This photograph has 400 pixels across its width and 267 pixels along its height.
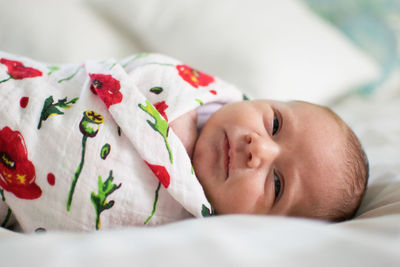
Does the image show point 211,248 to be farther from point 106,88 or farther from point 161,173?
point 106,88

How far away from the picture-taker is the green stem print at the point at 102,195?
24.3 inches

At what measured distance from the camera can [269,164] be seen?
73 centimetres

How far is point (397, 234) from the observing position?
1.39 ft

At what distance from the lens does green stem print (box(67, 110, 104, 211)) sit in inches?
24.0

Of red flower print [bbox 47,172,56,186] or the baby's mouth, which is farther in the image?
the baby's mouth

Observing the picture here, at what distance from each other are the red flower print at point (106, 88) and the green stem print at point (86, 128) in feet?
0.10

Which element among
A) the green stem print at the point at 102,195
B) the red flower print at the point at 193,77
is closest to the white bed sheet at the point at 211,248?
the green stem print at the point at 102,195

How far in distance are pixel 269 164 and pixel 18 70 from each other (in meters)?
0.51

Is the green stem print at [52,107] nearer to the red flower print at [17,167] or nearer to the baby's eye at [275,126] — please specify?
the red flower print at [17,167]

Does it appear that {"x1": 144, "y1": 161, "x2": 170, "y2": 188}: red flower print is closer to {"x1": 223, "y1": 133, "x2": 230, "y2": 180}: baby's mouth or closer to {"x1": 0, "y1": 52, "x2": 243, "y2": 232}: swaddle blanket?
{"x1": 0, "y1": 52, "x2": 243, "y2": 232}: swaddle blanket

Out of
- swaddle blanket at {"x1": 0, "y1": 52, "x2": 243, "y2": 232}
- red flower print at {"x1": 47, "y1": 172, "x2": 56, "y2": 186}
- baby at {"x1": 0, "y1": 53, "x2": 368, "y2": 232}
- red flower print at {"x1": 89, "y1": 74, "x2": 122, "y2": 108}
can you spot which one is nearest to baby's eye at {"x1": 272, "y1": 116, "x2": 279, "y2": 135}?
baby at {"x1": 0, "y1": 53, "x2": 368, "y2": 232}

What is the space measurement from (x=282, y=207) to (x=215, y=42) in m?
0.69

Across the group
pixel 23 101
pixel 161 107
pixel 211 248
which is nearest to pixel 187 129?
pixel 161 107

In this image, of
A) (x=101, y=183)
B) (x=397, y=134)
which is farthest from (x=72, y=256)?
(x=397, y=134)
